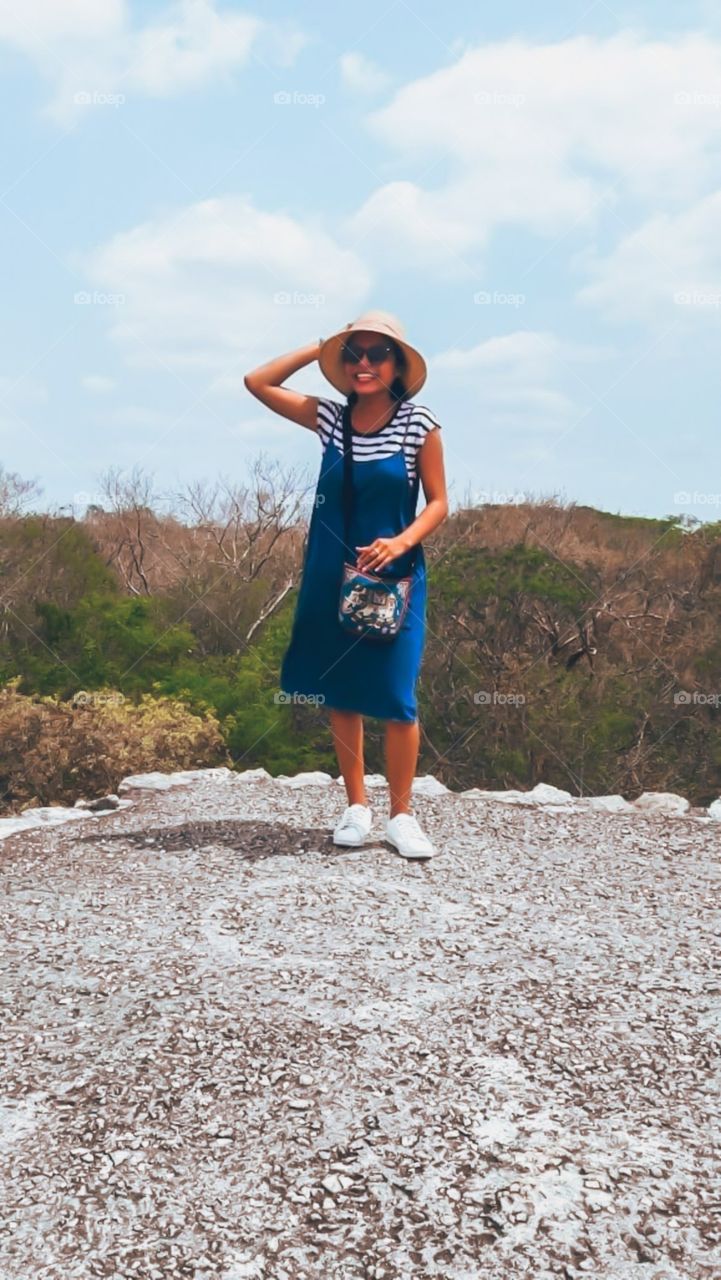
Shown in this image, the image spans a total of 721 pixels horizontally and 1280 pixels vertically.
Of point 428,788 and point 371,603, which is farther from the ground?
point 371,603

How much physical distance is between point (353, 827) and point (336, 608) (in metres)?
1.06

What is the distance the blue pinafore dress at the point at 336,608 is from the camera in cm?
514

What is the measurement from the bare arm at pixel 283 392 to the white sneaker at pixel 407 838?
1858 millimetres

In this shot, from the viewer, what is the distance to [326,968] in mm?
3994

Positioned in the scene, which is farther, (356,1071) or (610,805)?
(610,805)

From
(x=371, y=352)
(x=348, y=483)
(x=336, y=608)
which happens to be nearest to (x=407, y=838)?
(x=336, y=608)

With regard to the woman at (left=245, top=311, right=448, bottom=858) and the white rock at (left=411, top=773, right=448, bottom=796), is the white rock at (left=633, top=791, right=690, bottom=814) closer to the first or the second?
the white rock at (left=411, top=773, right=448, bottom=796)

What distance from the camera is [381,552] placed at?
482cm

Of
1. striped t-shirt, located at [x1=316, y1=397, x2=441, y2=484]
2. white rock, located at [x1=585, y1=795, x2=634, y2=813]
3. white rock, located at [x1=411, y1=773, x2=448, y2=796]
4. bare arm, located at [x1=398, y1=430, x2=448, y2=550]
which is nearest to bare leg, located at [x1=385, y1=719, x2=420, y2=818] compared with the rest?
bare arm, located at [x1=398, y1=430, x2=448, y2=550]

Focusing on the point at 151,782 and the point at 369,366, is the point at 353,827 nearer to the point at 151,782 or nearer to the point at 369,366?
the point at 369,366

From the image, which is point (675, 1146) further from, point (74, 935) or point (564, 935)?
point (74, 935)

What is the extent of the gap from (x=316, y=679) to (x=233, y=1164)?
8.55ft

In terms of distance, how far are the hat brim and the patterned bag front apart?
842 millimetres

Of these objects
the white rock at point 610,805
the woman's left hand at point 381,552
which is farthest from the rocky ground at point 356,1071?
the white rock at point 610,805
